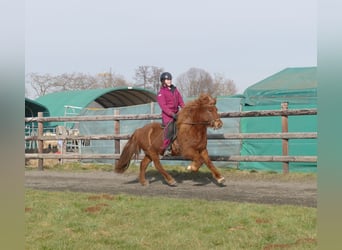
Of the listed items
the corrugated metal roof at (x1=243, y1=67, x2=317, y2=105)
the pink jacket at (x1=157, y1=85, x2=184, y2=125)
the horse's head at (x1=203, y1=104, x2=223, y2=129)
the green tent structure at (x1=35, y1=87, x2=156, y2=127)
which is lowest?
the horse's head at (x1=203, y1=104, x2=223, y2=129)

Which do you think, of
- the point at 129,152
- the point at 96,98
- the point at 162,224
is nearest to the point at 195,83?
the point at 96,98

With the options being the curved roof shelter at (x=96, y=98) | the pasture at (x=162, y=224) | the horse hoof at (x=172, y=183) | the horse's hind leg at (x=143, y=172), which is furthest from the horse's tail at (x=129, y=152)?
the curved roof shelter at (x=96, y=98)

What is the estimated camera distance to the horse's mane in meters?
9.18

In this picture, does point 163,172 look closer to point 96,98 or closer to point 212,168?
point 212,168

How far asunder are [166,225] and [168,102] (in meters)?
4.38

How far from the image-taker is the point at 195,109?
30.2 feet

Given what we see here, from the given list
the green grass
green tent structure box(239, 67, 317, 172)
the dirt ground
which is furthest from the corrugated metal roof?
the green grass

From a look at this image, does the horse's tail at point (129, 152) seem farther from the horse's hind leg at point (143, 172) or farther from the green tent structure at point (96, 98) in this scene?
the green tent structure at point (96, 98)

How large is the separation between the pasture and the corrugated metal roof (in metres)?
6.63

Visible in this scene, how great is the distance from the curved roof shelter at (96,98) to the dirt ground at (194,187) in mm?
18997

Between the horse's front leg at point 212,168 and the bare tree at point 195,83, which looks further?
the bare tree at point 195,83

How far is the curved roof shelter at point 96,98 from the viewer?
3114cm

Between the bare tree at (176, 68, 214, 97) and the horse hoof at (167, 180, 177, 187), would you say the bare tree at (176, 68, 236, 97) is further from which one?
the horse hoof at (167, 180, 177, 187)
